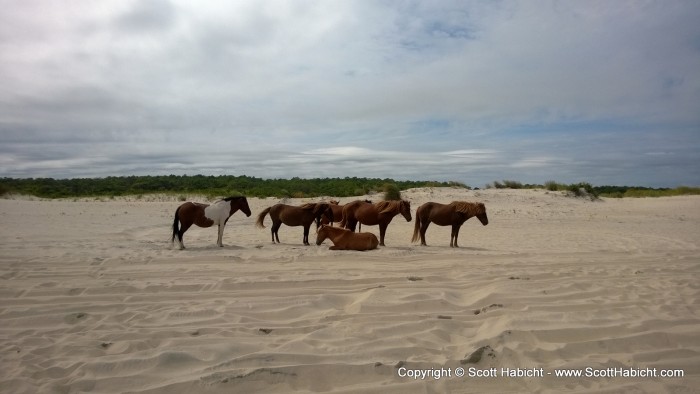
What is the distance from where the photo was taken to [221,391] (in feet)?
11.7

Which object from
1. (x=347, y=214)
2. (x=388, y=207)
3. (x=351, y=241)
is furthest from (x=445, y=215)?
(x=351, y=241)

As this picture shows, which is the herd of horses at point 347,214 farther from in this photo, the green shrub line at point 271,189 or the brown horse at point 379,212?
the green shrub line at point 271,189

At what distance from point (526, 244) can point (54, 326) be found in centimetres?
1181

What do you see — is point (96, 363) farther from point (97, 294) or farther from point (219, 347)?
point (97, 294)

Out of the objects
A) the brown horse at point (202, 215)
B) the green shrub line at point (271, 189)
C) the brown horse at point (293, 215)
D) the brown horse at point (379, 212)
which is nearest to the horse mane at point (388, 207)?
the brown horse at point (379, 212)

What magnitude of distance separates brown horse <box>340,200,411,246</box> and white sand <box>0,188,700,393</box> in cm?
197

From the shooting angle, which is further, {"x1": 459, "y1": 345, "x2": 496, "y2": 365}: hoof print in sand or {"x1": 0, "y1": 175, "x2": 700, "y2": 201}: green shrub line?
{"x1": 0, "y1": 175, "x2": 700, "y2": 201}: green shrub line

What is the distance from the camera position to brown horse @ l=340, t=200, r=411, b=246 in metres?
12.7

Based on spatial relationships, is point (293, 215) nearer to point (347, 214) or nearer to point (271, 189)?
point (347, 214)

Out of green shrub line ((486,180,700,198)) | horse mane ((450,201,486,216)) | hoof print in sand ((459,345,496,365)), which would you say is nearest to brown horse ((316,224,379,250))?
horse mane ((450,201,486,216))

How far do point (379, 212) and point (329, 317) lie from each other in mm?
7538

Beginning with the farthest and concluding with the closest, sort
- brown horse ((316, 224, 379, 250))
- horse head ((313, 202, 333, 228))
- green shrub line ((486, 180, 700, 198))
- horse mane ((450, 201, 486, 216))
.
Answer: green shrub line ((486, 180, 700, 198))
horse head ((313, 202, 333, 228))
horse mane ((450, 201, 486, 216))
brown horse ((316, 224, 379, 250))

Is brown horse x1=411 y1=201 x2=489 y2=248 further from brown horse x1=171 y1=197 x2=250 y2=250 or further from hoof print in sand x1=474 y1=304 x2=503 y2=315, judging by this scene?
Result: hoof print in sand x1=474 y1=304 x2=503 y2=315

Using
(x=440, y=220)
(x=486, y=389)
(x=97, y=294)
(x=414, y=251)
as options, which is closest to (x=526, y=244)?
(x=440, y=220)
